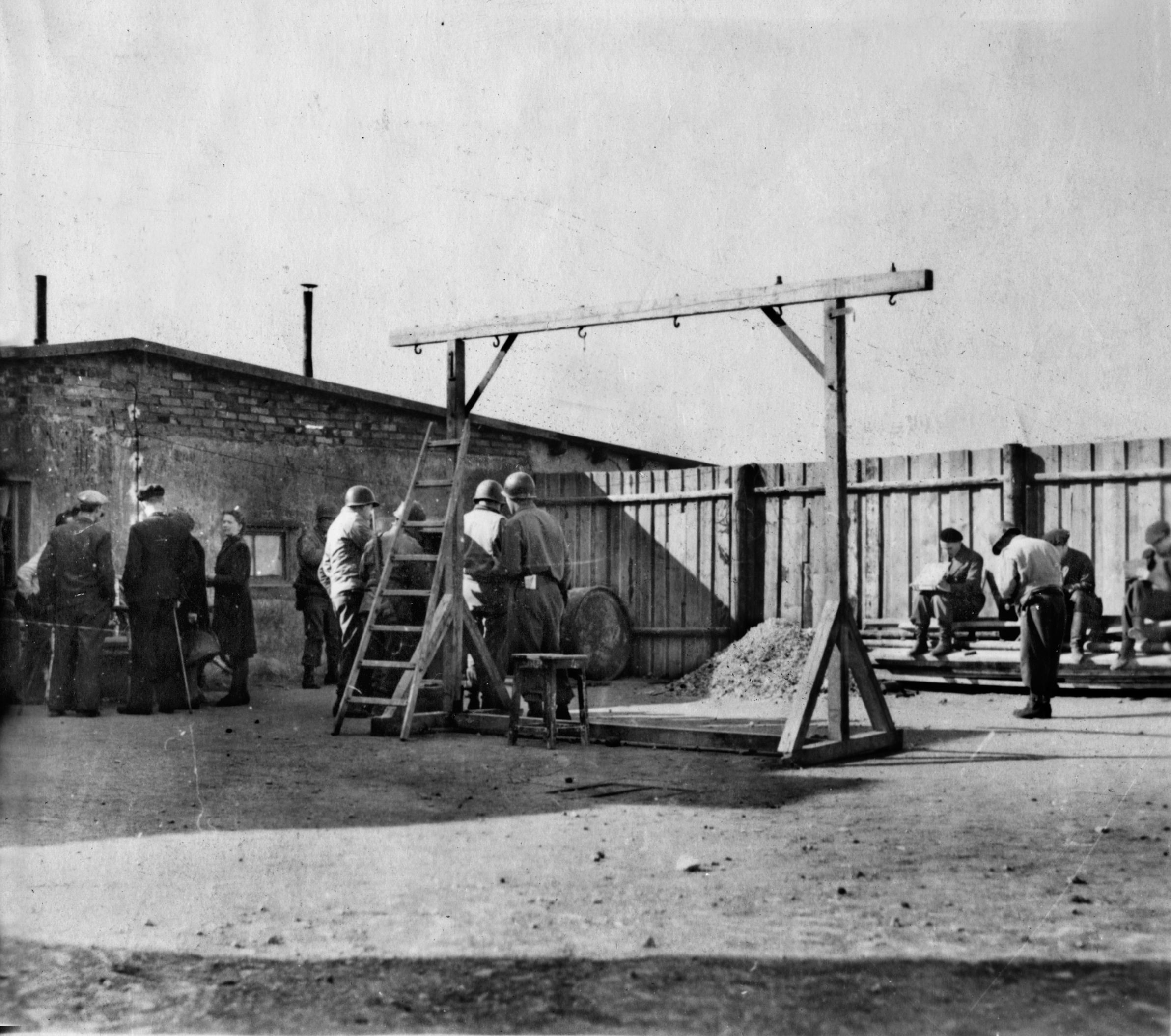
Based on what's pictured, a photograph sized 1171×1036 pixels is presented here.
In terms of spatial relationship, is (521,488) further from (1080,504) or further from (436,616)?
(1080,504)

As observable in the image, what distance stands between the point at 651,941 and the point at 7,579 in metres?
11.7

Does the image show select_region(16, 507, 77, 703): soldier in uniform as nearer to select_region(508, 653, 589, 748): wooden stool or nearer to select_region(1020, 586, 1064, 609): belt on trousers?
select_region(508, 653, 589, 748): wooden stool

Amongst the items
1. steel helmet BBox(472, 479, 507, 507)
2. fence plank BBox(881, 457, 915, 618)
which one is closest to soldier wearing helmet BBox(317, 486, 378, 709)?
steel helmet BBox(472, 479, 507, 507)

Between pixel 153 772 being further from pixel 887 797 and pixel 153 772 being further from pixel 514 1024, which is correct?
pixel 514 1024

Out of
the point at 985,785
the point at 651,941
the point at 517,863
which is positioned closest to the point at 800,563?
the point at 985,785

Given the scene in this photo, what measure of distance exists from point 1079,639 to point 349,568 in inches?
280

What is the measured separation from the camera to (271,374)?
16.2m

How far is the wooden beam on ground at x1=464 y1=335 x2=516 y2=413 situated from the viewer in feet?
33.3

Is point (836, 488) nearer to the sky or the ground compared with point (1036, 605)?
nearer to the sky

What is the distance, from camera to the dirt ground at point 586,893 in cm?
372

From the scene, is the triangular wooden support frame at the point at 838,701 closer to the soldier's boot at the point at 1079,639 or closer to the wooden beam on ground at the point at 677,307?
the wooden beam on ground at the point at 677,307

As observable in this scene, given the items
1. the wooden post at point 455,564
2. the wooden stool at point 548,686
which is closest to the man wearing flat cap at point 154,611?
the wooden post at point 455,564

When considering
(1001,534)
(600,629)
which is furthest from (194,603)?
(1001,534)

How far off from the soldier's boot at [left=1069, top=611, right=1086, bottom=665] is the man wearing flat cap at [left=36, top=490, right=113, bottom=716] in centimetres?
922
